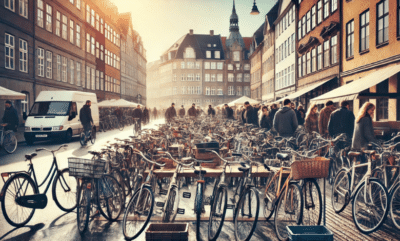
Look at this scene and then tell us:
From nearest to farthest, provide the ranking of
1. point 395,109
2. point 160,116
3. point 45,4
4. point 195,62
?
1. point 395,109
2. point 45,4
3. point 160,116
4. point 195,62

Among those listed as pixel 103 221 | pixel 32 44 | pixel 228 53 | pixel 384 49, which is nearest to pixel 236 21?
pixel 228 53

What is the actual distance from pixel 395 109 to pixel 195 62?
75.8 meters

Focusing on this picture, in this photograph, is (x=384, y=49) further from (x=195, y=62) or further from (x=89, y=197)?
(x=195, y=62)

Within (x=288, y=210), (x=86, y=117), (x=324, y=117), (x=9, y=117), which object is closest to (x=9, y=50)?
(x=9, y=117)

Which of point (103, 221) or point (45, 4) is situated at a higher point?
point (45, 4)

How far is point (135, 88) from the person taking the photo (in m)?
71.2

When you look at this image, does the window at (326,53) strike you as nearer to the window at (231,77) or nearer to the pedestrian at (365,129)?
the pedestrian at (365,129)

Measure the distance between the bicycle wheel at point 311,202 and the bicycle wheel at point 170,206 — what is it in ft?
5.42

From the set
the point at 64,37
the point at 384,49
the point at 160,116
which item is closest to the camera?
the point at 384,49

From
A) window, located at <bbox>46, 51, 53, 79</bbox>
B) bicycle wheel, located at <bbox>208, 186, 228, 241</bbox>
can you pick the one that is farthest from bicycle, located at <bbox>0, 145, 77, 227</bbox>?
window, located at <bbox>46, 51, 53, 79</bbox>

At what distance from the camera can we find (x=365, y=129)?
7.77 metres

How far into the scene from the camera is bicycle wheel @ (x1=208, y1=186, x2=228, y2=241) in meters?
4.96

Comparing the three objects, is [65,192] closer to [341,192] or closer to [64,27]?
[341,192]

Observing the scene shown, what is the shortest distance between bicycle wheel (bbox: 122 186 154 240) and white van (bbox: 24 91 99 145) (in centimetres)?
1395
